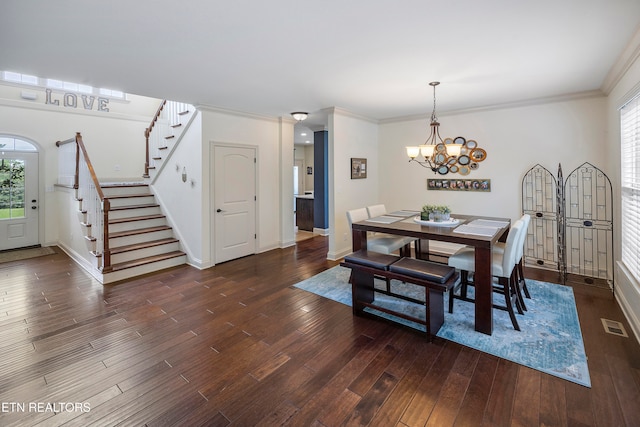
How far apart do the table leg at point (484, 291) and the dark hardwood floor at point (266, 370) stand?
0.39 metres

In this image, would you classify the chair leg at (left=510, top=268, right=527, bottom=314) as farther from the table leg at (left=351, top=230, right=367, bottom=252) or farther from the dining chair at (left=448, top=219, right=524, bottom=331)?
the table leg at (left=351, top=230, right=367, bottom=252)

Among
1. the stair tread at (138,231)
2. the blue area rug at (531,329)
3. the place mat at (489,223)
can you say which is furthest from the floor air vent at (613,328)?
the stair tread at (138,231)

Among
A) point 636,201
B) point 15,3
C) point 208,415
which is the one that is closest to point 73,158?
point 15,3

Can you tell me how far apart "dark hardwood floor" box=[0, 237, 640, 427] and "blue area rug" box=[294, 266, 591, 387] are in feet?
0.31

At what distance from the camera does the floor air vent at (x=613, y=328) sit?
2652mm

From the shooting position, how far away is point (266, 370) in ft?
7.32

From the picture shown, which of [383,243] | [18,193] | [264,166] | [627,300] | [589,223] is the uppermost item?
[264,166]

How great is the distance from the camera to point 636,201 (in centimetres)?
283

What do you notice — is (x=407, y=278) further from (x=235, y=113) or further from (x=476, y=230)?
(x=235, y=113)

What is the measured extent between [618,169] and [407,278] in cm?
278

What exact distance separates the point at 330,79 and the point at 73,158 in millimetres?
4844

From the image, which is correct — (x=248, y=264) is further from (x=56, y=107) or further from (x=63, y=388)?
(x=56, y=107)

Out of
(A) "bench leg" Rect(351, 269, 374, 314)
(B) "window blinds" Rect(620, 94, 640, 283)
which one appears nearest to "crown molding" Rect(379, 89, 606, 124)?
(B) "window blinds" Rect(620, 94, 640, 283)

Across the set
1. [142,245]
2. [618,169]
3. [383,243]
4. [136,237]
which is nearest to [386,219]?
[383,243]
